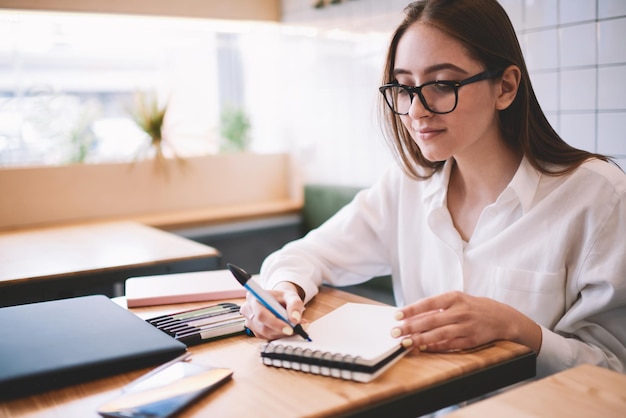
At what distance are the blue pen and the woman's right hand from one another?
0.01 m

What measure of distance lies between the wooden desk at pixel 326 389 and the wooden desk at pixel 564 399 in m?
0.11

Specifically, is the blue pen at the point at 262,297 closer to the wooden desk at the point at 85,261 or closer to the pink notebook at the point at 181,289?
the pink notebook at the point at 181,289

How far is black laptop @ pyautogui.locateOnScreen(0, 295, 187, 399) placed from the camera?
935mm

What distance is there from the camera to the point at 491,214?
1.42m

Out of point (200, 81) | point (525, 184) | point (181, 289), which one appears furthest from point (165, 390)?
point (200, 81)

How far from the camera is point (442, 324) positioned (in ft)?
3.44

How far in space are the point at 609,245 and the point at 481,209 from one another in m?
0.32

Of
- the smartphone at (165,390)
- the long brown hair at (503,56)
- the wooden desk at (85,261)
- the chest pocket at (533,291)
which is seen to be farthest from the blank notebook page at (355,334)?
the wooden desk at (85,261)

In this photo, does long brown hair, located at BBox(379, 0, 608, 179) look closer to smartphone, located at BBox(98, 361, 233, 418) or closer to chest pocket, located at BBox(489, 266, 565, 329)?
chest pocket, located at BBox(489, 266, 565, 329)

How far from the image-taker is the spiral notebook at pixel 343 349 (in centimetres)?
93

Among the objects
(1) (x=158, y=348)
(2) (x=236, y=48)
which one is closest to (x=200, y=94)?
(2) (x=236, y=48)

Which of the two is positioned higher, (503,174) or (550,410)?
(503,174)

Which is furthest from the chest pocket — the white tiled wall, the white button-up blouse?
the white tiled wall

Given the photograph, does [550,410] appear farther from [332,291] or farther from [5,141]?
[5,141]
